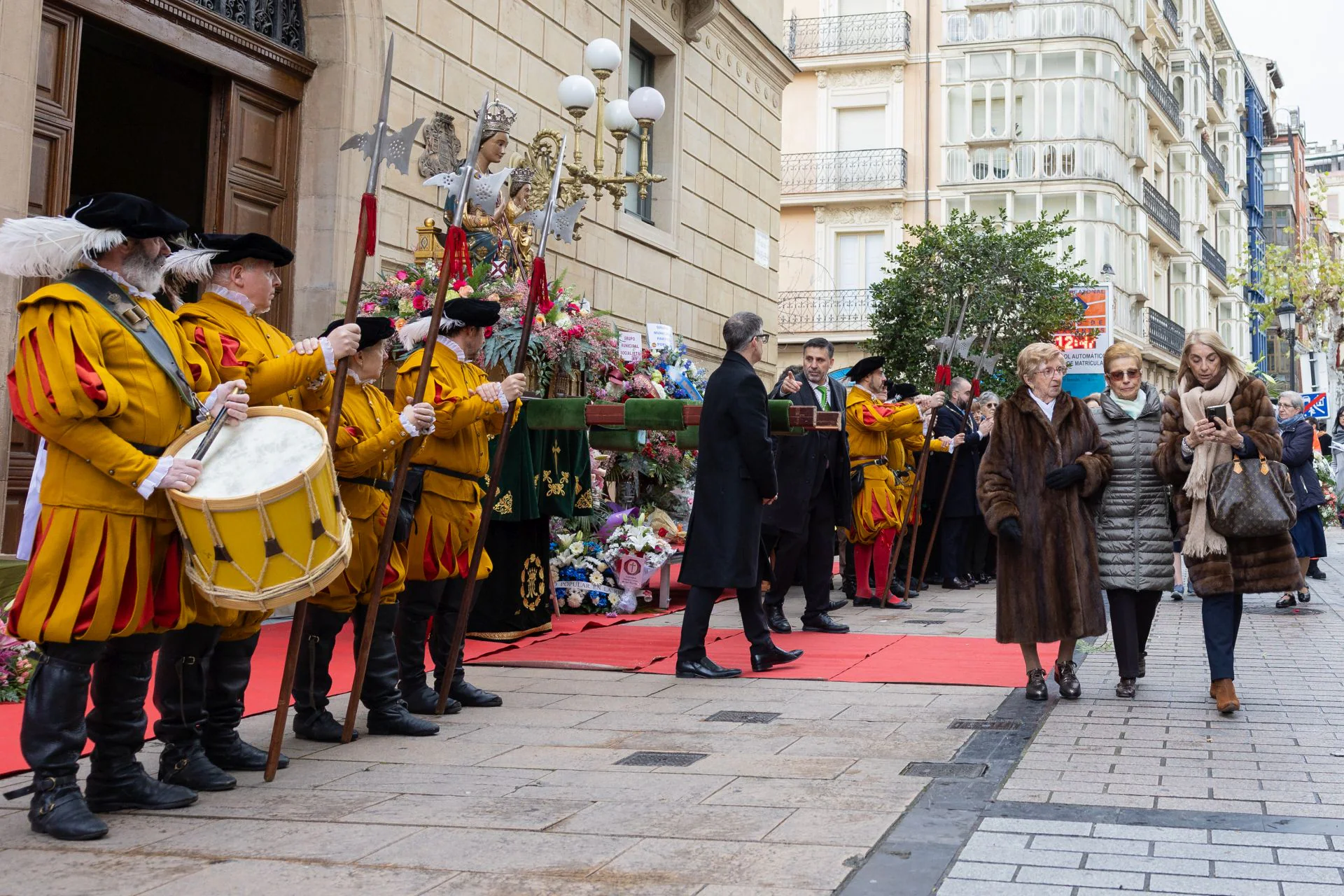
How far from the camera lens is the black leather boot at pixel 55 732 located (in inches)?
175

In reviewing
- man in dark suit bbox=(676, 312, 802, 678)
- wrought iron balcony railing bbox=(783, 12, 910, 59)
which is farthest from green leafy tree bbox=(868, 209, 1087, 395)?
man in dark suit bbox=(676, 312, 802, 678)

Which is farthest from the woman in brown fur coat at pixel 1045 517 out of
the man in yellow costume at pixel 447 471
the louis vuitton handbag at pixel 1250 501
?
the man in yellow costume at pixel 447 471

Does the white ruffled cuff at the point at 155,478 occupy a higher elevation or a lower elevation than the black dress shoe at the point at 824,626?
higher

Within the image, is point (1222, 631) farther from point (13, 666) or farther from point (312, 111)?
point (312, 111)

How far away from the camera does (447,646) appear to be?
22.8 feet

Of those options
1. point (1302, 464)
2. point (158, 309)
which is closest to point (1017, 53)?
point (1302, 464)

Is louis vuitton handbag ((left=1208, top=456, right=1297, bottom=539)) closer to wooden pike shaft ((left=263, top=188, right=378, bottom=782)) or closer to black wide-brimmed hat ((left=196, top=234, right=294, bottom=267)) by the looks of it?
wooden pike shaft ((left=263, top=188, right=378, bottom=782))

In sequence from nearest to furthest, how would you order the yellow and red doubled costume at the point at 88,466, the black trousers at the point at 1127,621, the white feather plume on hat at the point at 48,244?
the yellow and red doubled costume at the point at 88,466
the white feather plume on hat at the point at 48,244
the black trousers at the point at 1127,621

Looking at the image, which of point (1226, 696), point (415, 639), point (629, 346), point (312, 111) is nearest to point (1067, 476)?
point (1226, 696)

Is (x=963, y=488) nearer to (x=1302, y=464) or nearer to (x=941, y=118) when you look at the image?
(x=1302, y=464)

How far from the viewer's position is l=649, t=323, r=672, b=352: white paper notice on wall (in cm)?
1385

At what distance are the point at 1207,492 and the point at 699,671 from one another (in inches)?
110

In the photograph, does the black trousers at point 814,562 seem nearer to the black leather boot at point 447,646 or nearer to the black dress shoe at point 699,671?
the black dress shoe at point 699,671

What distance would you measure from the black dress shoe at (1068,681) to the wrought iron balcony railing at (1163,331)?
37.8 metres
